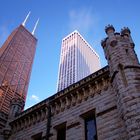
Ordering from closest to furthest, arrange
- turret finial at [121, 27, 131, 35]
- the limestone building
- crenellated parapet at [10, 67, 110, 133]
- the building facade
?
the limestone building < crenellated parapet at [10, 67, 110, 133] < turret finial at [121, 27, 131, 35] < the building facade

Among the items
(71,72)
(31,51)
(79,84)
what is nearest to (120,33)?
(79,84)

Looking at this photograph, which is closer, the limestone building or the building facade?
the limestone building

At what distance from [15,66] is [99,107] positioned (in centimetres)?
3442

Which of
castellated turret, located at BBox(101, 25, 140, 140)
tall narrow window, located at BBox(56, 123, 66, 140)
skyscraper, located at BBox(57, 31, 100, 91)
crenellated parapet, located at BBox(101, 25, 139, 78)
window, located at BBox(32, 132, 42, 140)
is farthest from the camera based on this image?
skyscraper, located at BBox(57, 31, 100, 91)

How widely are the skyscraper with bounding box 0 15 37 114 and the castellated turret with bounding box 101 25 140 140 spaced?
21.5m

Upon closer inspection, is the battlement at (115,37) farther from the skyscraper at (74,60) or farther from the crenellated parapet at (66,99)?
the skyscraper at (74,60)

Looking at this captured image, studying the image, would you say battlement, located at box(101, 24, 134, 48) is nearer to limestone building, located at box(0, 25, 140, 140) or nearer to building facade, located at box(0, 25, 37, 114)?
limestone building, located at box(0, 25, 140, 140)

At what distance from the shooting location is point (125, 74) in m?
13.0

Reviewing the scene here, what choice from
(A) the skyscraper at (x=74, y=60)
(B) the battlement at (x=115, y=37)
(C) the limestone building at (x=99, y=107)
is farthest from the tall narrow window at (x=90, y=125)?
(A) the skyscraper at (x=74, y=60)

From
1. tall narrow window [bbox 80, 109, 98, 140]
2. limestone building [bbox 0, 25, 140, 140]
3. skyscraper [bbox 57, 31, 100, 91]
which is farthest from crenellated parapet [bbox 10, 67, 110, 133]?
skyscraper [bbox 57, 31, 100, 91]

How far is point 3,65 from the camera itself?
40.2 m

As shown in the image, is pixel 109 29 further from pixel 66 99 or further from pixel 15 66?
pixel 15 66

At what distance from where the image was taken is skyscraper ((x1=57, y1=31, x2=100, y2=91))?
88675 mm

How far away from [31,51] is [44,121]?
144 ft
